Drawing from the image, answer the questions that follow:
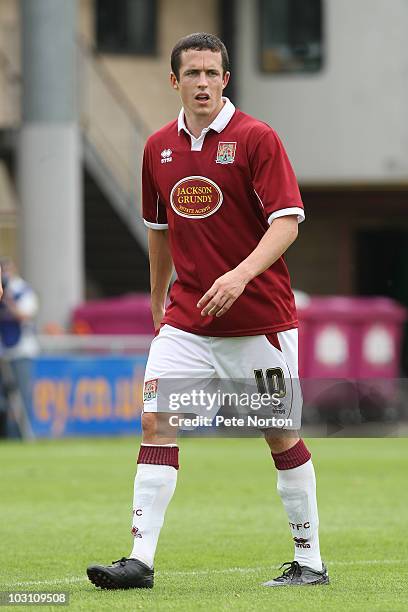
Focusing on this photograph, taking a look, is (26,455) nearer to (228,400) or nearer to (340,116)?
(228,400)

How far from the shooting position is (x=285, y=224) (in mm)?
7082

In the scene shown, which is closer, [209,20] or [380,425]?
[380,425]

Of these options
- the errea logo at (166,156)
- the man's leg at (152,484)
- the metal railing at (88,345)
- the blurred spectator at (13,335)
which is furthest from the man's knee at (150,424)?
the metal railing at (88,345)

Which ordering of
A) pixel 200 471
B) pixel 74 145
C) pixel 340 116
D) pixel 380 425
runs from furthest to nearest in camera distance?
pixel 340 116
pixel 74 145
pixel 380 425
pixel 200 471

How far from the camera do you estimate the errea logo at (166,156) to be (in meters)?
7.35

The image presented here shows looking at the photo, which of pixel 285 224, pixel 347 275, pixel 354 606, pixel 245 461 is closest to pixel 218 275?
pixel 285 224

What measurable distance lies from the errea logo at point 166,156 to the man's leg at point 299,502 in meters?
1.28

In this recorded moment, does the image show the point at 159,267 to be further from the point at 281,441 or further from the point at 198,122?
the point at 281,441

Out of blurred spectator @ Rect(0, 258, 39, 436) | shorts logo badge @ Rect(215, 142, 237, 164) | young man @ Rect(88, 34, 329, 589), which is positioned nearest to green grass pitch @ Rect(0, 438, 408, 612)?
young man @ Rect(88, 34, 329, 589)

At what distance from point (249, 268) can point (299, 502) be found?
1128 mm

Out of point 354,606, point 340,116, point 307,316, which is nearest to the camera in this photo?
point 354,606

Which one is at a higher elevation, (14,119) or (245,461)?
(14,119)

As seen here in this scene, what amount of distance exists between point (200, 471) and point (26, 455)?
270 centimetres

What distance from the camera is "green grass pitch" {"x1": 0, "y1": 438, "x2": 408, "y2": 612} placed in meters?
7.05
